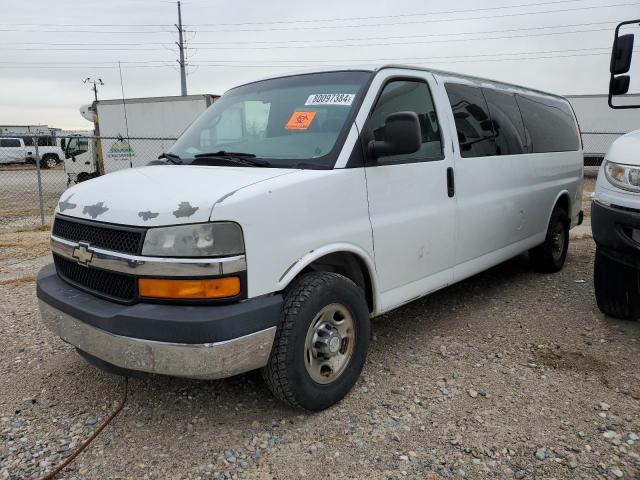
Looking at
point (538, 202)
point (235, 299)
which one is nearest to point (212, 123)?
point (235, 299)

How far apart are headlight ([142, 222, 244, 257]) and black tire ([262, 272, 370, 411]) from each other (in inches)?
18.4

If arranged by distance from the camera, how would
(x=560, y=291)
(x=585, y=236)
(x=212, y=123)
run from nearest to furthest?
(x=212, y=123)
(x=560, y=291)
(x=585, y=236)

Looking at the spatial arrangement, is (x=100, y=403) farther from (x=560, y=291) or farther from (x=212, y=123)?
(x=560, y=291)

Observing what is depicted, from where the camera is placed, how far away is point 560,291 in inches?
204

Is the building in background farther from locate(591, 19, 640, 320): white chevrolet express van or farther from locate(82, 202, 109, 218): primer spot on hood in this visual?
locate(82, 202, 109, 218): primer spot on hood

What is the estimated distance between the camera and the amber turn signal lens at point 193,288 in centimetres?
244

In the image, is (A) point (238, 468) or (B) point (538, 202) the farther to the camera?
(B) point (538, 202)

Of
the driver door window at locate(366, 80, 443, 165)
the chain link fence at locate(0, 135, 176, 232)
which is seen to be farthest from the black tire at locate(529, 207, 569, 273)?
the chain link fence at locate(0, 135, 176, 232)

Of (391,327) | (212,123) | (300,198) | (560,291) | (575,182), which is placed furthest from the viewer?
(575,182)

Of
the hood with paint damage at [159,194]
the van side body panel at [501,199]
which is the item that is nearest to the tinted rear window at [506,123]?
the van side body panel at [501,199]

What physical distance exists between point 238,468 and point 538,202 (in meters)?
4.04

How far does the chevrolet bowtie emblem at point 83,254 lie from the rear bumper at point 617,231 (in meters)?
3.42

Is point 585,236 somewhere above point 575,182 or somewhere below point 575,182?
below

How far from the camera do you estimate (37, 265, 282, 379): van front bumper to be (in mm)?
2389
